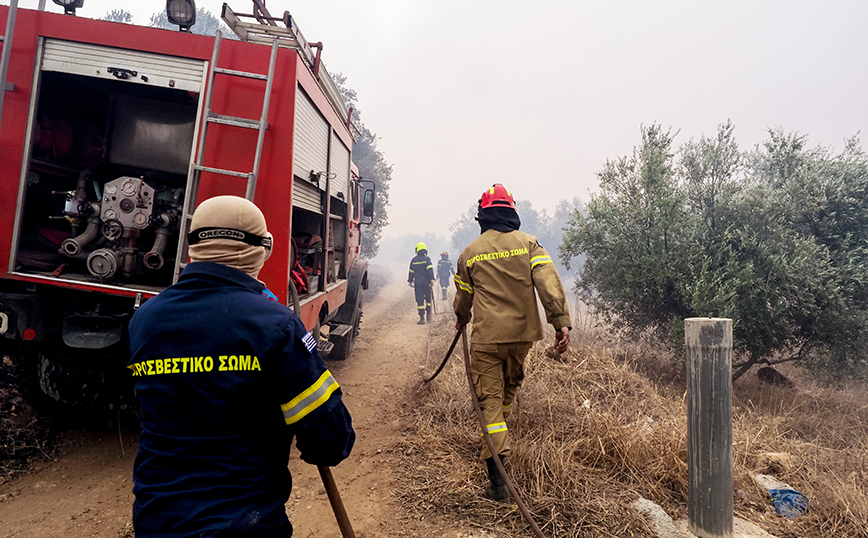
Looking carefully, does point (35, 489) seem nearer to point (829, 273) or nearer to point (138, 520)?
point (138, 520)

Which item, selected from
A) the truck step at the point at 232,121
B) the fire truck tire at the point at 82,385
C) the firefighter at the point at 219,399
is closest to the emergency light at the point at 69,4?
the truck step at the point at 232,121

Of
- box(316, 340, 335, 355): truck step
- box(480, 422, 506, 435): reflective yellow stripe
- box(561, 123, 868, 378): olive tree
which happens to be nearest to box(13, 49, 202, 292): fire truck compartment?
box(316, 340, 335, 355): truck step

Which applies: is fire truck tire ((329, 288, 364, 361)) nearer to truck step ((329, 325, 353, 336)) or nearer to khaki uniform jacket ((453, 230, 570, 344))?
truck step ((329, 325, 353, 336))

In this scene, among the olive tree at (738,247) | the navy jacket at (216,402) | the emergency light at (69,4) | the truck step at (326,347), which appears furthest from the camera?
the olive tree at (738,247)

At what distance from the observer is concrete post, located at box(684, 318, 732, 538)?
7.93ft

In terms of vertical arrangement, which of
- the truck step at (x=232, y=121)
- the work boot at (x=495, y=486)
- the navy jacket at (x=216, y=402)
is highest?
the truck step at (x=232, y=121)

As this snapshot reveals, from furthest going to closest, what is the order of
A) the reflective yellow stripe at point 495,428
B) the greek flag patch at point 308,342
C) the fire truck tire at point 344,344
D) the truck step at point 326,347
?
the fire truck tire at point 344,344 → the truck step at point 326,347 → the reflective yellow stripe at point 495,428 → the greek flag patch at point 308,342

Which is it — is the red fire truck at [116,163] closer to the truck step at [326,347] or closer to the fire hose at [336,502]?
the truck step at [326,347]

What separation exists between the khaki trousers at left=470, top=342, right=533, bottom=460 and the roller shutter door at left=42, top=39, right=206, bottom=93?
282cm

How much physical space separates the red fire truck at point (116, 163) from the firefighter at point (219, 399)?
77.1 inches

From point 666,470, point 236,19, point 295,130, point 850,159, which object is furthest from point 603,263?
point 236,19

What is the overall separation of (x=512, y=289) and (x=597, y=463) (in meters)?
1.43

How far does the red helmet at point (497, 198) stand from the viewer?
3356mm

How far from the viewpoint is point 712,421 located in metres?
2.44
